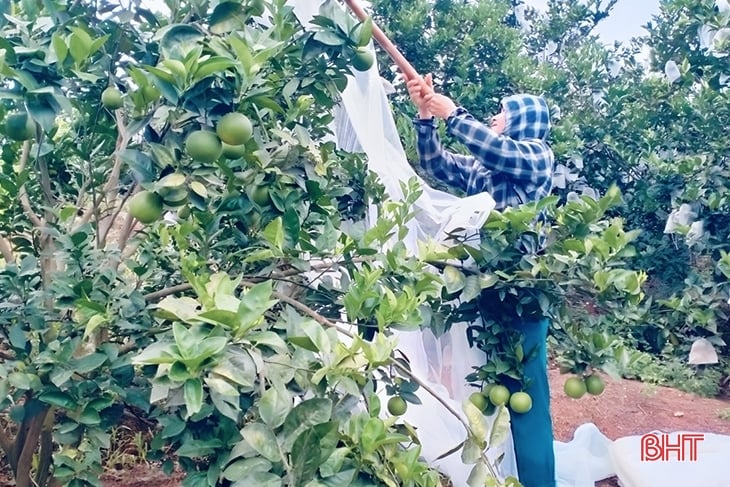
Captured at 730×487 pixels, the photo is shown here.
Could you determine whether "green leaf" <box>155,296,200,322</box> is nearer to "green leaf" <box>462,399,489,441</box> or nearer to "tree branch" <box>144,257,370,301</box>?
"tree branch" <box>144,257,370,301</box>

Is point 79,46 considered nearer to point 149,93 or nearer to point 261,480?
point 149,93

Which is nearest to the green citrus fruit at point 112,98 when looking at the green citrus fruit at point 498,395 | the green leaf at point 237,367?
the green leaf at point 237,367

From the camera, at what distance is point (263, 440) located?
0.82 m

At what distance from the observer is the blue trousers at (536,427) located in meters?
1.95

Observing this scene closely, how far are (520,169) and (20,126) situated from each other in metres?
1.37

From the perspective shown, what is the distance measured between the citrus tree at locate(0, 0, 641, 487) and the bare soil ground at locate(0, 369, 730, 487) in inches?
73.8

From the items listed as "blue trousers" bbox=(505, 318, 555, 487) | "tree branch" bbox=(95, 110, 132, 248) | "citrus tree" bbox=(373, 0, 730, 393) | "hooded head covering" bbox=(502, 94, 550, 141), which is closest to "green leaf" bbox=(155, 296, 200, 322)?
"tree branch" bbox=(95, 110, 132, 248)

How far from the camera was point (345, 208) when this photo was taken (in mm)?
1789

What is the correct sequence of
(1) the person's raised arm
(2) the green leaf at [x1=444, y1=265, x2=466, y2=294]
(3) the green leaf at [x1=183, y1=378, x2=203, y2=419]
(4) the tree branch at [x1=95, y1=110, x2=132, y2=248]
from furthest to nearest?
1. (1) the person's raised arm
2. (2) the green leaf at [x1=444, y1=265, x2=466, y2=294]
3. (4) the tree branch at [x1=95, y1=110, x2=132, y2=248]
4. (3) the green leaf at [x1=183, y1=378, x2=203, y2=419]

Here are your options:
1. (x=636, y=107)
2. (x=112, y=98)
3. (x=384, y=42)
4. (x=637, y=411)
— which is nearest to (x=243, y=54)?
(x=112, y=98)

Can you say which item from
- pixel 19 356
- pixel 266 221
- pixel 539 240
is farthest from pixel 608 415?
pixel 19 356

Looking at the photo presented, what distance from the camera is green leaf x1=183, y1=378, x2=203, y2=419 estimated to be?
0.71m

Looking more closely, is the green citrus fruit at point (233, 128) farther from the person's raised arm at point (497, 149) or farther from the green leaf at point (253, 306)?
the person's raised arm at point (497, 149)

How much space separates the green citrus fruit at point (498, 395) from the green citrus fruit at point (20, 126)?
1.26 metres
